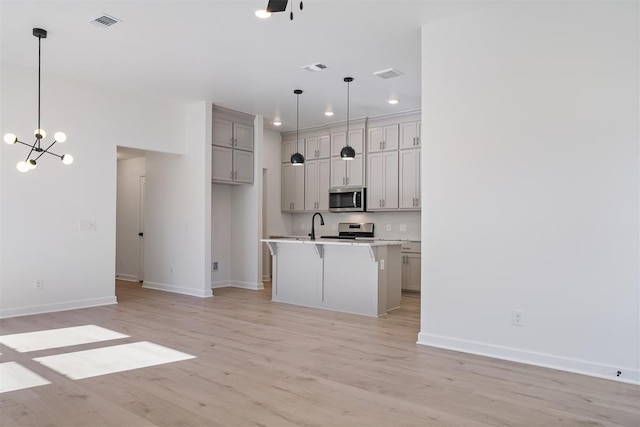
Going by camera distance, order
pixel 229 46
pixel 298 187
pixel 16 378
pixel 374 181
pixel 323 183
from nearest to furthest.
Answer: pixel 16 378 < pixel 229 46 < pixel 374 181 < pixel 323 183 < pixel 298 187

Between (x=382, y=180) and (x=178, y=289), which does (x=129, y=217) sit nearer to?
(x=178, y=289)

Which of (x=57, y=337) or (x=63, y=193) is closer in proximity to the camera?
(x=57, y=337)

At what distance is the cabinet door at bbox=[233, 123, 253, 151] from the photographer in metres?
7.63

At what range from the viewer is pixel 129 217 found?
29.7 feet

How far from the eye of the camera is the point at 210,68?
18.1 ft

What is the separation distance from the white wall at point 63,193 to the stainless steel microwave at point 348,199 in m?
3.17

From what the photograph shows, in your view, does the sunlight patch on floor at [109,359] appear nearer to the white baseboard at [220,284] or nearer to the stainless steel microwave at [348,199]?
the white baseboard at [220,284]

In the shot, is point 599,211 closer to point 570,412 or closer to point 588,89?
point 588,89

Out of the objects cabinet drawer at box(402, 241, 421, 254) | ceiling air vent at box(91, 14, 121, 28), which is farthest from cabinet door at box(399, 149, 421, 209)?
ceiling air vent at box(91, 14, 121, 28)

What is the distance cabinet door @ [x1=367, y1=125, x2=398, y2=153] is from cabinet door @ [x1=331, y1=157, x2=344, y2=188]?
586 mm

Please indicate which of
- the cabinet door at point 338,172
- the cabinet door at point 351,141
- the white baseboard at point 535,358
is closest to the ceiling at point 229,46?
the cabinet door at point 351,141

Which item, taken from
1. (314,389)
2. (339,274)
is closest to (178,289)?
(339,274)

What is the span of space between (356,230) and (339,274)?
2474 millimetres

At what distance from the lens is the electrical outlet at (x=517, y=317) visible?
371 cm
